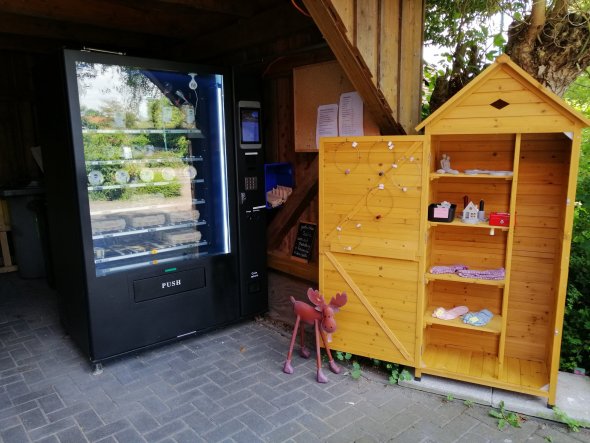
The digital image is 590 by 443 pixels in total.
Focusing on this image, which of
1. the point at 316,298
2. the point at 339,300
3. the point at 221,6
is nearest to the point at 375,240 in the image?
the point at 339,300

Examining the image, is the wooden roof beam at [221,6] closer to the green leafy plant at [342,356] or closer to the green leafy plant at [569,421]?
the green leafy plant at [342,356]

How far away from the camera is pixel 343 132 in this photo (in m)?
3.73

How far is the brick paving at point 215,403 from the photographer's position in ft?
8.51

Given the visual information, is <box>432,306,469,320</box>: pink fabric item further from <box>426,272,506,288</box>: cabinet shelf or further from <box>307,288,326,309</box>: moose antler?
<box>307,288,326,309</box>: moose antler

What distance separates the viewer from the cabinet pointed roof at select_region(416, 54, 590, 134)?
2529mm

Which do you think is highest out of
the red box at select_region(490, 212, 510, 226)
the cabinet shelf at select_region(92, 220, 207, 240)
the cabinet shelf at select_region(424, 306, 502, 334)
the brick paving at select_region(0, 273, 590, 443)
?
the red box at select_region(490, 212, 510, 226)

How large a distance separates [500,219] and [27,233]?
17.5ft

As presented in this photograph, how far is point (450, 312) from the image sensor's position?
10.6ft

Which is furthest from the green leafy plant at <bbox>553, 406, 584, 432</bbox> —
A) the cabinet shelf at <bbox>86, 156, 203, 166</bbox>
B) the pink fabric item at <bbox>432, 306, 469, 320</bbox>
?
the cabinet shelf at <bbox>86, 156, 203, 166</bbox>

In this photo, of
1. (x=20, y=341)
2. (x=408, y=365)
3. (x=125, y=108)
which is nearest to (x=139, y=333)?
(x=20, y=341)

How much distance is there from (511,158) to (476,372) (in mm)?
1481

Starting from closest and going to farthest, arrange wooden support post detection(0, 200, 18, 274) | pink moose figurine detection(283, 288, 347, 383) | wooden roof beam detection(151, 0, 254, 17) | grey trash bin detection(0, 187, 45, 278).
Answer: pink moose figurine detection(283, 288, 347, 383), wooden roof beam detection(151, 0, 254, 17), grey trash bin detection(0, 187, 45, 278), wooden support post detection(0, 200, 18, 274)

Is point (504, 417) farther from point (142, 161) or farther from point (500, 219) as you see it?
point (142, 161)

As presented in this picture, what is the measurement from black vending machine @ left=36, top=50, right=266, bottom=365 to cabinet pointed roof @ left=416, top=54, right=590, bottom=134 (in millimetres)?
1804
